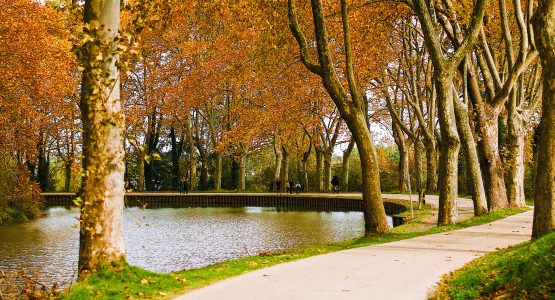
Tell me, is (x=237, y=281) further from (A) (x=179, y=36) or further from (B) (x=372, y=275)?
(A) (x=179, y=36)

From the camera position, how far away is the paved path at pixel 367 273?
7.71m

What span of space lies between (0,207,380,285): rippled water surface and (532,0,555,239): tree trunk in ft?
26.3

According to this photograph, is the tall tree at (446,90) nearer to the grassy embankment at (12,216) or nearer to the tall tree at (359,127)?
the tall tree at (359,127)

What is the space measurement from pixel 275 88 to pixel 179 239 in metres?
22.3

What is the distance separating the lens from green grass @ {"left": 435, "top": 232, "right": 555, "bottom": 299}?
6730 millimetres

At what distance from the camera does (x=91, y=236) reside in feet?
28.0

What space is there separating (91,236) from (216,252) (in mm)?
9106

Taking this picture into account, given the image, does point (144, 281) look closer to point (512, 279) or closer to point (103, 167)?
point (103, 167)

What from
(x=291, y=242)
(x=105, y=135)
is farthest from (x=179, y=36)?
(x=105, y=135)

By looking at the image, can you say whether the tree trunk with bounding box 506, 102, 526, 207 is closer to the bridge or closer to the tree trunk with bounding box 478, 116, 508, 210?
the tree trunk with bounding box 478, 116, 508, 210

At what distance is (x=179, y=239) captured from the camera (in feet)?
67.8

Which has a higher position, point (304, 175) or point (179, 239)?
point (304, 175)

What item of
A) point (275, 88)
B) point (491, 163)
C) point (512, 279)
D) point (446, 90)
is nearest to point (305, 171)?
point (275, 88)

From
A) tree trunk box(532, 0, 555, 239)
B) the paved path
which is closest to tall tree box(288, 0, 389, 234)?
the paved path
